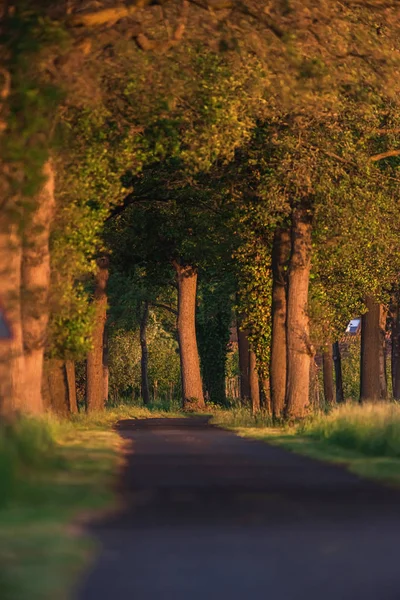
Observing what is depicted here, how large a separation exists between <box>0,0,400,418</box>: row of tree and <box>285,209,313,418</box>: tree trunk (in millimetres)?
39

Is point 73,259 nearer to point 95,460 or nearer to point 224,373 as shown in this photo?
point 95,460

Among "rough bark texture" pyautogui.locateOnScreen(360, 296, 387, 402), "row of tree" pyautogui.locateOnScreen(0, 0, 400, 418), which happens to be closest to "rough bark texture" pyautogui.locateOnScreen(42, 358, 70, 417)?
"row of tree" pyautogui.locateOnScreen(0, 0, 400, 418)

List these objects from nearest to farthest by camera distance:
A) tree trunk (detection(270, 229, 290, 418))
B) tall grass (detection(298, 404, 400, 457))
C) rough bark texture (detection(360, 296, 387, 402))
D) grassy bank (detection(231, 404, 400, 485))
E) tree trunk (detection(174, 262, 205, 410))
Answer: grassy bank (detection(231, 404, 400, 485)) → tall grass (detection(298, 404, 400, 457)) → tree trunk (detection(270, 229, 290, 418)) → rough bark texture (detection(360, 296, 387, 402)) → tree trunk (detection(174, 262, 205, 410))

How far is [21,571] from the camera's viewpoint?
10164 mm

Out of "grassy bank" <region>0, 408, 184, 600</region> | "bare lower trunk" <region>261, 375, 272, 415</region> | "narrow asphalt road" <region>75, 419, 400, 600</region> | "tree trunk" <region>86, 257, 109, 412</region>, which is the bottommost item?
"narrow asphalt road" <region>75, 419, 400, 600</region>

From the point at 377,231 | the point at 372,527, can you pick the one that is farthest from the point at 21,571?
the point at 377,231

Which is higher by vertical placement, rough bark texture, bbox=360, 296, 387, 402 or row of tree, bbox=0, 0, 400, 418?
row of tree, bbox=0, 0, 400, 418

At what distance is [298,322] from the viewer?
40.1 m

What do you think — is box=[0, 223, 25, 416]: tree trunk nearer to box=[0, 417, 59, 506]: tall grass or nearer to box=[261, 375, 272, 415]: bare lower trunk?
box=[0, 417, 59, 506]: tall grass

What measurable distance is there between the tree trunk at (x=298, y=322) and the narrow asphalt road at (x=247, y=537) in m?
17.6

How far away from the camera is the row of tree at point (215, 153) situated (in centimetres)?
2630

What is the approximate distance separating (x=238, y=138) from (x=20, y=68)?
36.5 feet

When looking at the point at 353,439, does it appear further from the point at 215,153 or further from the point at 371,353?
the point at 371,353

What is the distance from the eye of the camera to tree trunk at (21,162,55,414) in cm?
3225
